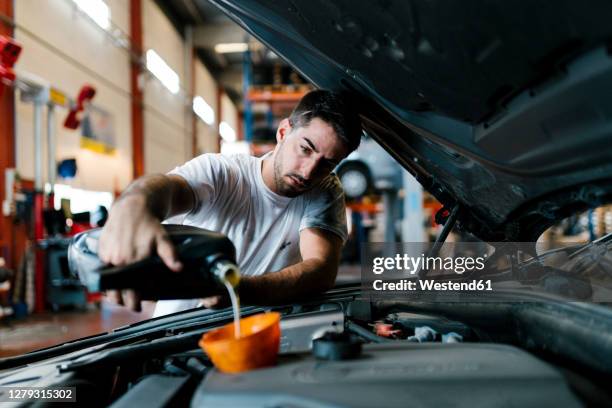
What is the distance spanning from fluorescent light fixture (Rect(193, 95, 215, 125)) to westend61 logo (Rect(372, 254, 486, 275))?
33.5 ft

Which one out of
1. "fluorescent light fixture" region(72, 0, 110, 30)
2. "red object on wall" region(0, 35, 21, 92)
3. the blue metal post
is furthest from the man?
"fluorescent light fixture" region(72, 0, 110, 30)

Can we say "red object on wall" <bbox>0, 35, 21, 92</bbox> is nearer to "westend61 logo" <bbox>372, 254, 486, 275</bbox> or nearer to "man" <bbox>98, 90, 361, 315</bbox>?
"man" <bbox>98, 90, 361, 315</bbox>

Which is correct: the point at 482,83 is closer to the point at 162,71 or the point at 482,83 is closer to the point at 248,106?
the point at 248,106

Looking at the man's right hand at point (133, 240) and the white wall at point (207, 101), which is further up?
the white wall at point (207, 101)

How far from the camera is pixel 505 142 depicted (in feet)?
2.90

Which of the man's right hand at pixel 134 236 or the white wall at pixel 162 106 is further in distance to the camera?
the white wall at pixel 162 106

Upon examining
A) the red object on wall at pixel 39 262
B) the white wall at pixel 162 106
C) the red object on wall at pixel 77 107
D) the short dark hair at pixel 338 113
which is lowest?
the red object on wall at pixel 39 262

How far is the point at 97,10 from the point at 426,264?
243 inches

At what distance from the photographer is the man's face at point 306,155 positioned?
4.01 ft

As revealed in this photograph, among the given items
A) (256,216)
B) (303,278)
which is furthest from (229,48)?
(303,278)

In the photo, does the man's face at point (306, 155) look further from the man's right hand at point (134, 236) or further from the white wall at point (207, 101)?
the white wall at point (207, 101)

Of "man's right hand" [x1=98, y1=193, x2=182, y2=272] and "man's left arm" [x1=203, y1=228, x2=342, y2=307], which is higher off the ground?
"man's right hand" [x1=98, y1=193, x2=182, y2=272]

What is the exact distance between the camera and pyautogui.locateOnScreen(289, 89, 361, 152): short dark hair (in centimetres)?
119

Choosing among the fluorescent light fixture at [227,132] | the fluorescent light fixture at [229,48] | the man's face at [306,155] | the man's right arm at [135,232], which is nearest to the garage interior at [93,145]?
the man's right arm at [135,232]
